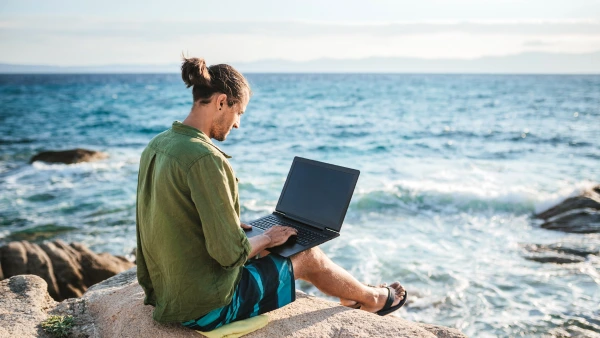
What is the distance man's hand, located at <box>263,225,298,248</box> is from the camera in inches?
134

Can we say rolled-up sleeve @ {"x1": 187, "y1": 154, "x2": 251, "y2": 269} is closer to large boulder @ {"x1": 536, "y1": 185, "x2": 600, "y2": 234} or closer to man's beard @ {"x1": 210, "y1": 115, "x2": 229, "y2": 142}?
man's beard @ {"x1": 210, "y1": 115, "x2": 229, "y2": 142}

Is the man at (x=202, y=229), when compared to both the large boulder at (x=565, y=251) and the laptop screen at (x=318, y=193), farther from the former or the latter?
the large boulder at (x=565, y=251)

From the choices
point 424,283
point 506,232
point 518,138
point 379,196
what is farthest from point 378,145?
point 424,283

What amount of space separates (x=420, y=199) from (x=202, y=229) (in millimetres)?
9502

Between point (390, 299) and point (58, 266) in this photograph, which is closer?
point (390, 299)

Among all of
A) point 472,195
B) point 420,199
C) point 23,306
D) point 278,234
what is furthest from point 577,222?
point 23,306

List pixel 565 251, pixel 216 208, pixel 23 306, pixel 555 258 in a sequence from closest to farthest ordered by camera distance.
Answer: pixel 216 208 < pixel 23 306 < pixel 555 258 < pixel 565 251

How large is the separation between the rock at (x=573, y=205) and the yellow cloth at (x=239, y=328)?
346 inches

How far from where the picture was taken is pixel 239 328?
3.36 metres

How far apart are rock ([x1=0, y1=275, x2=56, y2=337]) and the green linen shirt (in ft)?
3.75

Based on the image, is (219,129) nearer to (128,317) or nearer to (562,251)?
(128,317)

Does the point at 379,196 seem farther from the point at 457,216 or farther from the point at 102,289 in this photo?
the point at 102,289

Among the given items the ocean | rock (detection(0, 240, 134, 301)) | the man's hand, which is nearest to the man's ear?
the man's hand

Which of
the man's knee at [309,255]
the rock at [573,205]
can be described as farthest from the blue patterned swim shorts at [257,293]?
the rock at [573,205]
